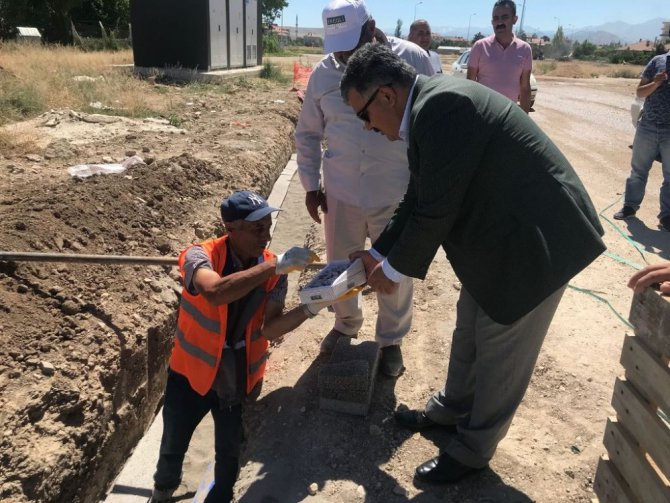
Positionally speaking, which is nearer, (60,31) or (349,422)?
(349,422)

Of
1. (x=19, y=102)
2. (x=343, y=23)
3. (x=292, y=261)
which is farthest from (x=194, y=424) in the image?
(x=19, y=102)

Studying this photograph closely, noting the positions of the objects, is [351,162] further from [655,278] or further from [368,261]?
[655,278]

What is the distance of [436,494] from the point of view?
Result: 2.75 meters

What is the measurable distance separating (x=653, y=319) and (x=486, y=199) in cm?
74

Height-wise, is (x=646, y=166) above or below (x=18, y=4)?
below

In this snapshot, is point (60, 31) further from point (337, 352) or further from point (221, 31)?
point (337, 352)

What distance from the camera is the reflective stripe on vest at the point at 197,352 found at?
2646 mm

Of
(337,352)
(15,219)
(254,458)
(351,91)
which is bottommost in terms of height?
(254,458)

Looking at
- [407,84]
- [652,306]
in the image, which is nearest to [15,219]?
[407,84]

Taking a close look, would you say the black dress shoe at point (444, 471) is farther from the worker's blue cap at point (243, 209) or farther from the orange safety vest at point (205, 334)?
the worker's blue cap at point (243, 209)

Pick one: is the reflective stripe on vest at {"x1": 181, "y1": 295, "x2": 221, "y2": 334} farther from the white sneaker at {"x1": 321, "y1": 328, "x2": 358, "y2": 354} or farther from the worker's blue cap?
the white sneaker at {"x1": 321, "y1": 328, "x2": 358, "y2": 354}

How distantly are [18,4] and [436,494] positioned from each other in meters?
33.9

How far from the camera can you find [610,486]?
2340mm

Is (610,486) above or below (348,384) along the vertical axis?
above
